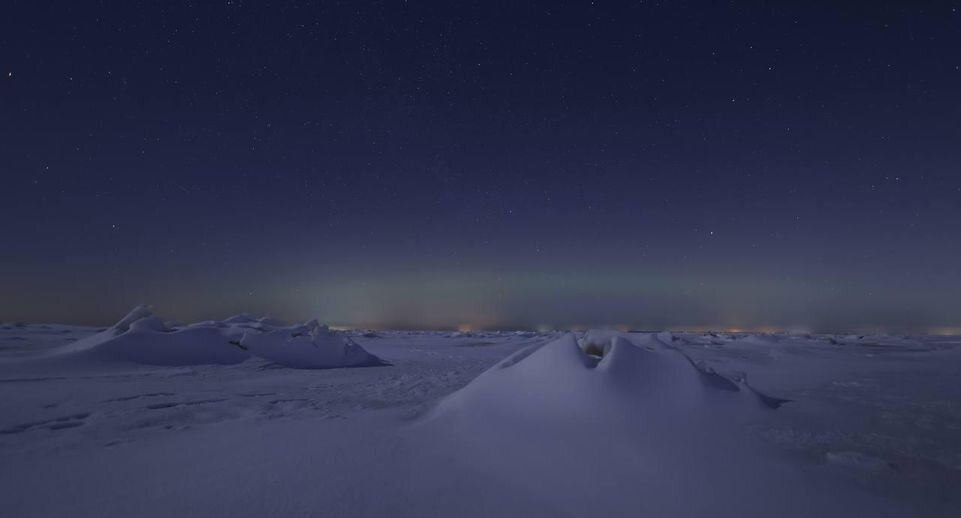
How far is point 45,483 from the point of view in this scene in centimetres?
355

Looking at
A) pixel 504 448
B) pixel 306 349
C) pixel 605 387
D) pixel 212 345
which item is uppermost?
pixel 605 387

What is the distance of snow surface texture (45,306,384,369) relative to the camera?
13984 mm

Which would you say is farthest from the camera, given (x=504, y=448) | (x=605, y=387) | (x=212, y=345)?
(x=212, y=345)

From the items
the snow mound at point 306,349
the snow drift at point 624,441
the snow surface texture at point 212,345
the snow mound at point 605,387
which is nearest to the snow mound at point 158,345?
the snow surface texture at point 212,345

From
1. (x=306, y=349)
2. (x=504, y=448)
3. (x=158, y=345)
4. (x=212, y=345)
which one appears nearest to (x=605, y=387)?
(x=504, y=448)

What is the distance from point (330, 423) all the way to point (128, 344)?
12.5 meters

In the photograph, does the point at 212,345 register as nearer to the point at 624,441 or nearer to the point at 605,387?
the point at 605,387

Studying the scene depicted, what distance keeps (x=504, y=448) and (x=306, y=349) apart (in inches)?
535

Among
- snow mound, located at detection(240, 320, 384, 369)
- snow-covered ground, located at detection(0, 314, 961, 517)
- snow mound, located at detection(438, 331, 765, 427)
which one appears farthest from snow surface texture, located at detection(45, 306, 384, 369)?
snow mound, located at detection(438, 331, 765, 427)

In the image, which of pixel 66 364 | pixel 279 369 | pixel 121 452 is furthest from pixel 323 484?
pixel 66 364

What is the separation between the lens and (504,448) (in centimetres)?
452

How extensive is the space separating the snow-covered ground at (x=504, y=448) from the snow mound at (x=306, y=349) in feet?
22.6

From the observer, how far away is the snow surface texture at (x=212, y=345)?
45.9 feet

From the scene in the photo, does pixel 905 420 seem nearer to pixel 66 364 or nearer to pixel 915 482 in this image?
pixel 915 482
